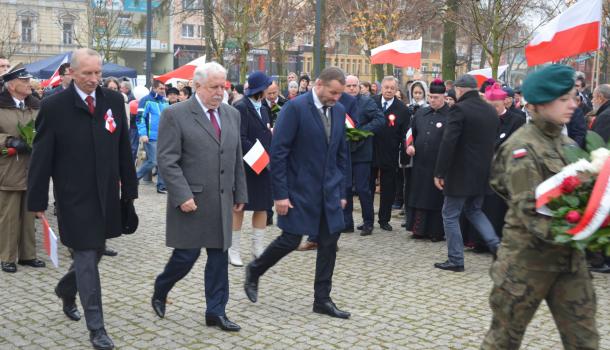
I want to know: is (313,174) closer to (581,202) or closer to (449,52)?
(581,202)

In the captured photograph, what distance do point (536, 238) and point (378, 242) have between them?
230 inches

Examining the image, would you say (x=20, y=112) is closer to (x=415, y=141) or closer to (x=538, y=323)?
(x=415, y=141)

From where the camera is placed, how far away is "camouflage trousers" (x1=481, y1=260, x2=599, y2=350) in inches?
161

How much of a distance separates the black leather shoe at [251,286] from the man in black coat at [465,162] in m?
2.47

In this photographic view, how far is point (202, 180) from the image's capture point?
5.84 metres

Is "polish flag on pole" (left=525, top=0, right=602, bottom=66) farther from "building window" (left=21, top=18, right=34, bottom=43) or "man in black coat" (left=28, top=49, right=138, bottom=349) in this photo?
"building window" (left=21, top=18, right=34, bottom=43)

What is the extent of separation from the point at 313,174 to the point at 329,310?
1120 millimetres

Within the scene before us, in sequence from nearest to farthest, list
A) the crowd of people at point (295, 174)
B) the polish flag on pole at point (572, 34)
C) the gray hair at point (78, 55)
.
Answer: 1. the crowd of people at point (295, 174)
2. the gray hair at point (78, 55)
3. the polish flag on pole at point (572, 34)

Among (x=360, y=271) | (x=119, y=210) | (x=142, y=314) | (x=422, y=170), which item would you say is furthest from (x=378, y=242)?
(x=119, y=210)

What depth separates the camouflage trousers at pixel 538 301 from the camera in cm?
408

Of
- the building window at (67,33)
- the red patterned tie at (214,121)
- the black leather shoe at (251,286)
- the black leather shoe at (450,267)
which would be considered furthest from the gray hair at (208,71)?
the building window at (67,33)

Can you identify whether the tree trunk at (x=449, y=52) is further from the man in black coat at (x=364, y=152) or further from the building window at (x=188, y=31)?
the building window at (x=188, y=31)

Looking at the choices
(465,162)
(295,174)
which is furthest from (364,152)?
(295,174)

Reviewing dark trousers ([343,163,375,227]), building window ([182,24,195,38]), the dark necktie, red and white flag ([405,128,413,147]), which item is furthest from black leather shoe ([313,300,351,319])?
building window ([182,24,195,38])
